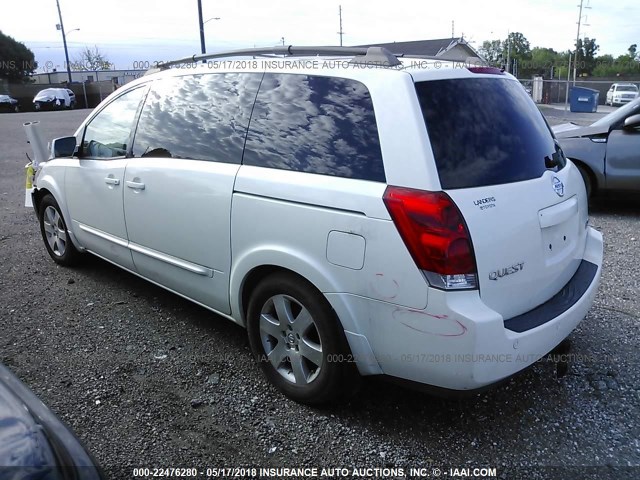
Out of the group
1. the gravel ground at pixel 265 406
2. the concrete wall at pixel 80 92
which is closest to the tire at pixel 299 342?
the gravel ground at pixel 265 406

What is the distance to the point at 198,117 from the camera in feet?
11.0

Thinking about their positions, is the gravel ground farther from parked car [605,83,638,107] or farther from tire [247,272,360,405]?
parked car [605,83,638,107]

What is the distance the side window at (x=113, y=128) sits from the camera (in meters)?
3.93

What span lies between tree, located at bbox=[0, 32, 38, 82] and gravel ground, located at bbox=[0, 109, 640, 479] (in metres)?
58.4

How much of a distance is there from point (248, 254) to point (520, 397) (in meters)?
1.69

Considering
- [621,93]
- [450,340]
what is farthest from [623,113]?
[621,93]

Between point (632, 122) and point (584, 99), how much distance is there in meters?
25.7

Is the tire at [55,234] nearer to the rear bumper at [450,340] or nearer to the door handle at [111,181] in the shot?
the door handle at [111,181]

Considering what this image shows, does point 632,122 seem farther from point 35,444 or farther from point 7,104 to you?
point 7,104

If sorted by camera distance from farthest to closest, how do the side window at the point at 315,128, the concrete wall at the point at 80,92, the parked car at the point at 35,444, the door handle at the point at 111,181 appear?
the concrete wall at the point at 80,92, the door handle at the point at 111,181, the side window at the point at 315,128, the parked car at the point at 35,444

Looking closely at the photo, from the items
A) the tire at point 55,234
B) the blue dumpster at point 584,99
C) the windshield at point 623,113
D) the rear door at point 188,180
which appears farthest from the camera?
the blue dumpster at point 584,99

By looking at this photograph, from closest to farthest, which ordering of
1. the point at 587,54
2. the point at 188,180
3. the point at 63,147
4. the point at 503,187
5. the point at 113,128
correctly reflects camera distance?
1. the point at 503,187
2. the point at 188,180
3. the point at 113,128
4. the point at 63,147
5. the point at 587,54

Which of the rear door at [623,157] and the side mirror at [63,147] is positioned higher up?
the side mirror at [63,147]

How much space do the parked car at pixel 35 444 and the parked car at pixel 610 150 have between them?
663 centimetres
